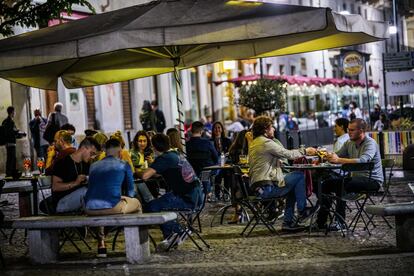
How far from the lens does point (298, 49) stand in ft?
41.9

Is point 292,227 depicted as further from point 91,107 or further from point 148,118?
point 91,107

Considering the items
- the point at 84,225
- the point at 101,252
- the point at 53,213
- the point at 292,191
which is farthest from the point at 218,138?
the point at 84,225

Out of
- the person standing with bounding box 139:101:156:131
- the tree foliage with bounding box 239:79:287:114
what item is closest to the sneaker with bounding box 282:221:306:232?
the person standing with bounding box 139:101:156:131

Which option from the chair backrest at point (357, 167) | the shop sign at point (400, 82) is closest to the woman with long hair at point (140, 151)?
the chair backrest at point (357, 167)

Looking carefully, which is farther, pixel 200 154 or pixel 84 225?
pixel 200 154

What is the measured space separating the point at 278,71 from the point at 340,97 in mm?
3930

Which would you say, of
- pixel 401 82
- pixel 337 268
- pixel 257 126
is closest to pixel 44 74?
pixel 257 126

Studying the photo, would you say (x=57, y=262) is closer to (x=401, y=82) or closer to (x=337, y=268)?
(x=337, y=268)

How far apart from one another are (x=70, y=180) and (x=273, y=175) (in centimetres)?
255

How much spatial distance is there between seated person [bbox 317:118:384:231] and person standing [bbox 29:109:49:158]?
12546 mm

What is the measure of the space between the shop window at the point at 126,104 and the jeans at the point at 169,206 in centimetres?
2002

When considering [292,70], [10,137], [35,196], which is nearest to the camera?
[35,196]

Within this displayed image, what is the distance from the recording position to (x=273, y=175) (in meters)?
11.1

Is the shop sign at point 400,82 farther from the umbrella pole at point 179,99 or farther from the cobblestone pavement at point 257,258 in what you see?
the cobblestone pavement at point 257,258
